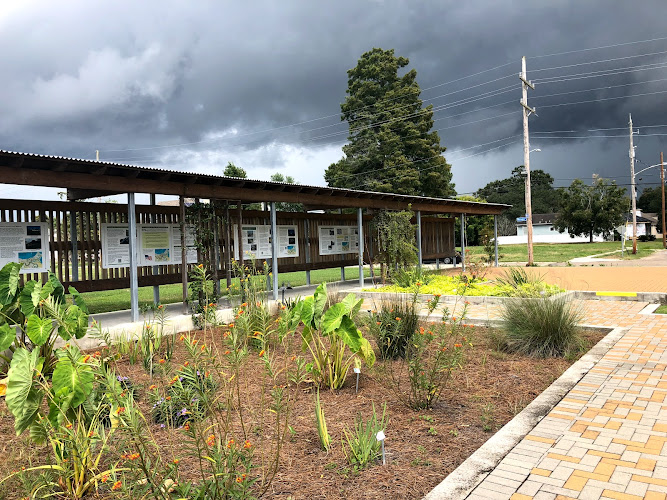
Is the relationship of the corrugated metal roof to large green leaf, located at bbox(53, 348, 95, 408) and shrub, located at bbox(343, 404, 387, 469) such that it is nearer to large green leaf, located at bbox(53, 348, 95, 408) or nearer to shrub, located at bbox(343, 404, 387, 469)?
large green leaf, located at bbox(53, 348, 95, 408)

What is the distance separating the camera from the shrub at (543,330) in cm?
623

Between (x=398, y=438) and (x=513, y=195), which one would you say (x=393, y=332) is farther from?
(x=513, y=195)

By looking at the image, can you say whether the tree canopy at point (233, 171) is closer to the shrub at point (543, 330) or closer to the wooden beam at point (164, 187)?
the wooden beam at point (164, 187)

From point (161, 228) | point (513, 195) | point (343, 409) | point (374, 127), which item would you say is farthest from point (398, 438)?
point (513, 195)

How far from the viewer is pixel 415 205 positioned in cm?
1720

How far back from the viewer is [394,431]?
3.86 meters

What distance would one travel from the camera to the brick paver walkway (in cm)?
283

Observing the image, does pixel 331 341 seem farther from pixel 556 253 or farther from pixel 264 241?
pixel 556 253

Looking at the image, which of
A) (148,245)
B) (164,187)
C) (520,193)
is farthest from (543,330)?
(520,193)

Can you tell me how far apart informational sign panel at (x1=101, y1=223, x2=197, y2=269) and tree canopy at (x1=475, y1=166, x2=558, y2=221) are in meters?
67.4

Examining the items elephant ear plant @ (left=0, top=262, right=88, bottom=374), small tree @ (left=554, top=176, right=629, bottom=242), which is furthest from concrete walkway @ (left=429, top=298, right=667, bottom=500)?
small tree @ (left=554, top=176, right=629, bottom=242)

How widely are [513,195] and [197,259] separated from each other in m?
75.6

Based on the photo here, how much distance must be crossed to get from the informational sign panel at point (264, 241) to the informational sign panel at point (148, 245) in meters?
1.53

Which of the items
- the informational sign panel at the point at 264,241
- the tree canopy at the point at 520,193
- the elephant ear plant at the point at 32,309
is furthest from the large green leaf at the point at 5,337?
the tree canopy at the point at 520,193
